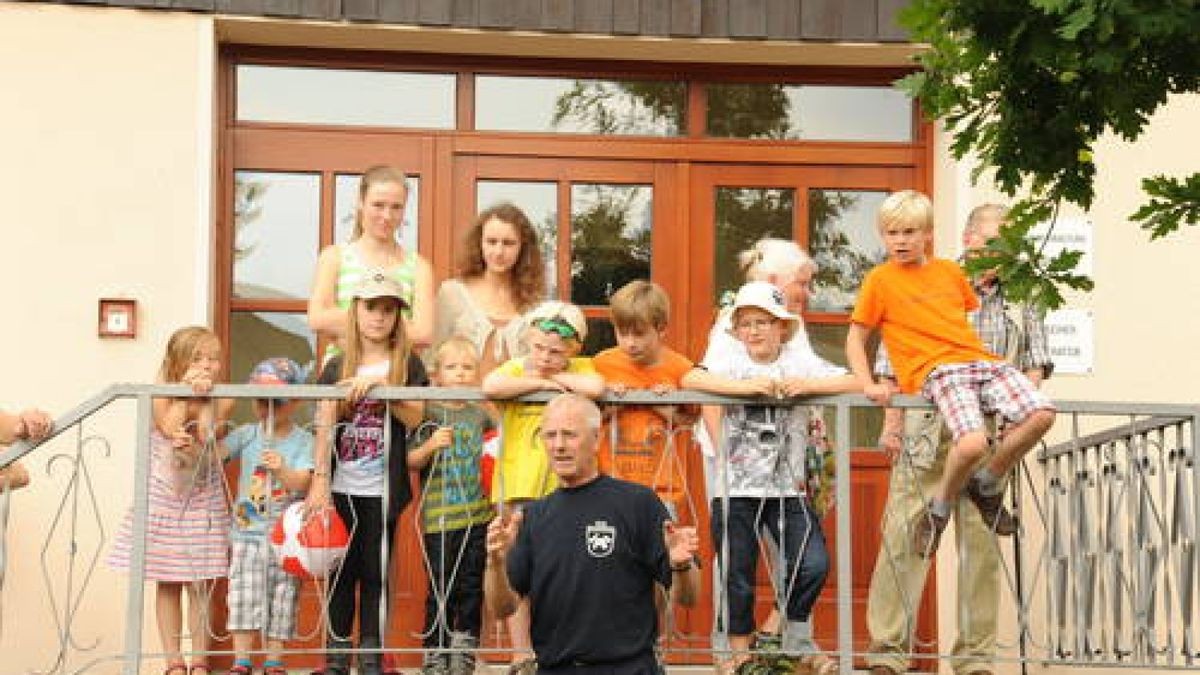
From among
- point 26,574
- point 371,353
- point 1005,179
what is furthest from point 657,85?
point 1005,179

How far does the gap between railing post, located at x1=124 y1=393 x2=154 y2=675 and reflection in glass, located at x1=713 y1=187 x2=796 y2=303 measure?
369 centimetres

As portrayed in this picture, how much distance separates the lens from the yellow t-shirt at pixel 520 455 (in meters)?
8.16

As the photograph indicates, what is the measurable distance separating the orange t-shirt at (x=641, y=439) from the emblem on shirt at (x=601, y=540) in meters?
1.15

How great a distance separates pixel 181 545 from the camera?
27.8 feet

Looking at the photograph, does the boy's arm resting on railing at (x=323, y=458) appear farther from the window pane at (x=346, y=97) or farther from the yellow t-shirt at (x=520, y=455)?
the window pane at (x=346, y=97)

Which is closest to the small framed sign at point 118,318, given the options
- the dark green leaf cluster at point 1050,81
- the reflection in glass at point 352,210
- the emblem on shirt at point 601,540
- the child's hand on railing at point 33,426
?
the reflection in glass at point 352,210

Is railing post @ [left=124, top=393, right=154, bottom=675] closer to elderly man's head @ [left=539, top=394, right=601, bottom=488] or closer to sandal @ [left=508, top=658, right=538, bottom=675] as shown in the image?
sandal @ [left=508, top=658, right=538, bottom=675]

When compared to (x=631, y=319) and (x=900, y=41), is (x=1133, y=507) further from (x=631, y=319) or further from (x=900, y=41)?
(x=900, y=41)

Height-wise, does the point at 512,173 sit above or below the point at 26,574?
above

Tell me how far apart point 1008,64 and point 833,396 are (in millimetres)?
2777

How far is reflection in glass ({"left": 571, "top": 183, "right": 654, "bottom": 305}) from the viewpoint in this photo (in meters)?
11.0

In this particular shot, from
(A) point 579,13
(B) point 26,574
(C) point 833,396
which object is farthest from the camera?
(A) point 579,13

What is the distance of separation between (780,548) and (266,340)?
346 cm

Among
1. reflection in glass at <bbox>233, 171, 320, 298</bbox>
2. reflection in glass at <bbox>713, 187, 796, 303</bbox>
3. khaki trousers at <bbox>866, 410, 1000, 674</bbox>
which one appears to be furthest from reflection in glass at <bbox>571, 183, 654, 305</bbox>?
khaki trousers at <bbox>866, 410, 1000, 674</bbox>
